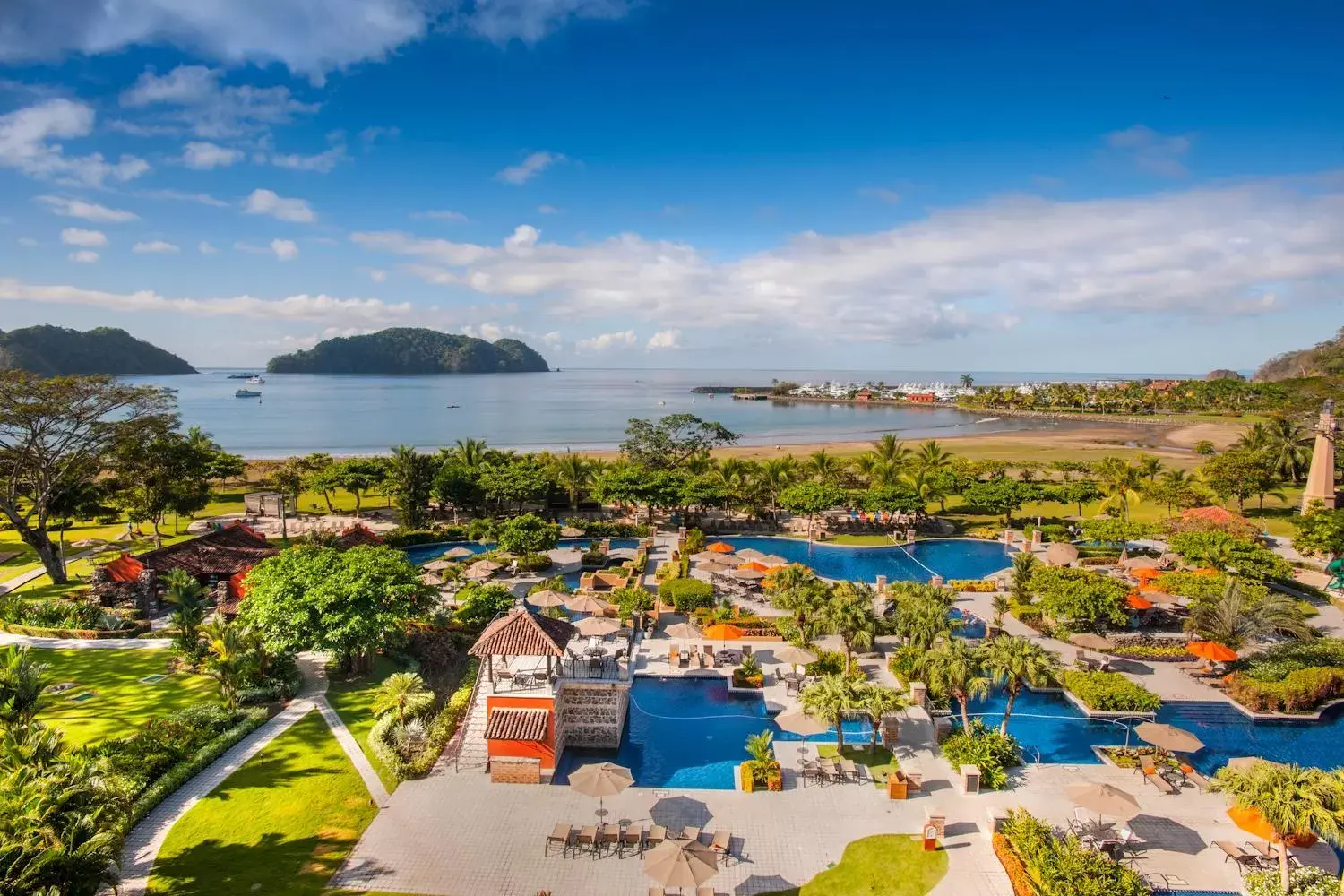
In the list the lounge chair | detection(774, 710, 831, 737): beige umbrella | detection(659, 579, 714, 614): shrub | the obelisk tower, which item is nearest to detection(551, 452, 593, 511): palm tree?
detection(659, 579, 714, 614): shrub

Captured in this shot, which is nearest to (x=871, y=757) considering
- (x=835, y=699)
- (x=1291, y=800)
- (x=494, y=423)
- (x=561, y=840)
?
(x=835, y=699)

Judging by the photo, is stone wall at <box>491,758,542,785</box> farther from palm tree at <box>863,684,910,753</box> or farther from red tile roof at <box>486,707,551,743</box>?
palm tree at <box>863,684,910,753</box>

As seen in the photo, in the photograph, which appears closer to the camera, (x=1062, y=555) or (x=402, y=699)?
(x=402, y=699)

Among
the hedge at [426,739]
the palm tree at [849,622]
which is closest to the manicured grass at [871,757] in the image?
the palm tree at [849,622]

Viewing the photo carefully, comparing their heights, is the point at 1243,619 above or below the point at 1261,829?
above

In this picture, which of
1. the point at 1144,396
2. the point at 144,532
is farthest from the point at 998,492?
the point at 1144,396

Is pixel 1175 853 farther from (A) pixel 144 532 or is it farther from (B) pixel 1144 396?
(B) pixel 1144 396

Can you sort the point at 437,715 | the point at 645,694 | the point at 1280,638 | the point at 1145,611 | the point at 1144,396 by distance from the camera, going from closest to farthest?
the point at 437,715, the point at 645,694, the point at 1280,638, the point at 1145,611, the point at 1144,396

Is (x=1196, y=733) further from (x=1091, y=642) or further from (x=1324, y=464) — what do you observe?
(x=1324, y=464)
